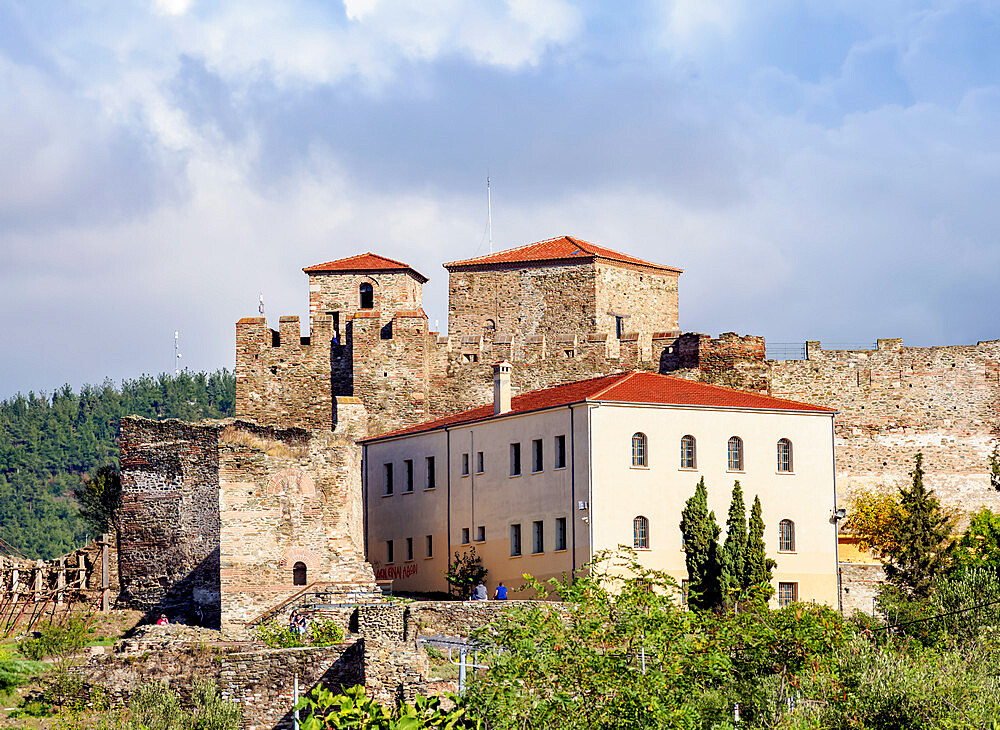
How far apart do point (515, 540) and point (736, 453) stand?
675cm

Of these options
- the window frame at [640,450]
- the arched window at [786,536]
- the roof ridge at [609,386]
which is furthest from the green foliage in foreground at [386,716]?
the arched window at [786,536]

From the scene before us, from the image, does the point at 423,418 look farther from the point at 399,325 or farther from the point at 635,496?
the point at 635,496

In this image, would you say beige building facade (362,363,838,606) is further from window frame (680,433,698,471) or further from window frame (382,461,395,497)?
window frame (382,461,395,497)

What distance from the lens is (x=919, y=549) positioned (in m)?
52.2

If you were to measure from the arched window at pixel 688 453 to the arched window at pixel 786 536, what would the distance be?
3200 millimetres

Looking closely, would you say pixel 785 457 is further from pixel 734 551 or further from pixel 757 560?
pixel 734 551

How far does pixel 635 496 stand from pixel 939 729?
19225 millimetres

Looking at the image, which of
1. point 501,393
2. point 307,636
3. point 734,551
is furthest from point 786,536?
point 307,636

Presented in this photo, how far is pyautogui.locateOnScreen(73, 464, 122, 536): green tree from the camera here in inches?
2242

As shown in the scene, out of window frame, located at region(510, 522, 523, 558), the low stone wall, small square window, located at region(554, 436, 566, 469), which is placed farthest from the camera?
the low stone wall

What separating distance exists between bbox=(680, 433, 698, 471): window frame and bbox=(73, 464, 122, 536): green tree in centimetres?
1672

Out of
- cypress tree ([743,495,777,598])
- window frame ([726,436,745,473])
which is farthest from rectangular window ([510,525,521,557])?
cypress tree ([743,495,777,598])

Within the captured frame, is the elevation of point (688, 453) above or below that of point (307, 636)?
above

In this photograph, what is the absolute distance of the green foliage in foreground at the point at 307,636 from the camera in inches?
1689
